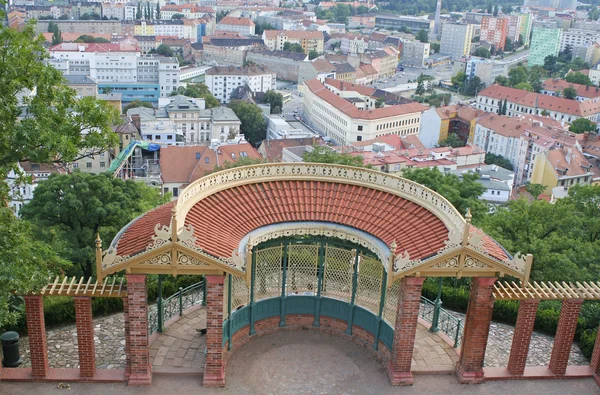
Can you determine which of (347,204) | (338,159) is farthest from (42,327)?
(338,159)

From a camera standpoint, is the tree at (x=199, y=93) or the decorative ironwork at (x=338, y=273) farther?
the tree at (x=199, y=93)

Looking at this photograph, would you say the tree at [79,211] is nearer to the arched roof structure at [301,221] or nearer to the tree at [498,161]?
the arched roof structure at [301,221]

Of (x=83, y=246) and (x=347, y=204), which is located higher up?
(x=347, y=204)

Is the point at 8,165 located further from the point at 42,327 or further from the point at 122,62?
the point at 122,62

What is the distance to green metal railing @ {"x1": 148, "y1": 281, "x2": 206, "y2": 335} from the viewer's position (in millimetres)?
24594

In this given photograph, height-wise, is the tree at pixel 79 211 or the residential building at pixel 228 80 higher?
the tree at pixel 79 211

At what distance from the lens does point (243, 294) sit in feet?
81.2

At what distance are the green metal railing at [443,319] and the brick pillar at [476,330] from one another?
1857mm

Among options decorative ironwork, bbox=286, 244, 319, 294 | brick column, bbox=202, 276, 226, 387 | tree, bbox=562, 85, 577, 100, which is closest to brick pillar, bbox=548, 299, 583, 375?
decorative ironwork, bbox=286, 244, 319, 294

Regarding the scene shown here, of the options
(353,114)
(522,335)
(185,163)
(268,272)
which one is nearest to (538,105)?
(353,114)

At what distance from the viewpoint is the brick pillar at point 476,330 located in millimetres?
21656

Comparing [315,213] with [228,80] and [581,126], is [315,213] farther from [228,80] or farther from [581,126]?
[228,80]

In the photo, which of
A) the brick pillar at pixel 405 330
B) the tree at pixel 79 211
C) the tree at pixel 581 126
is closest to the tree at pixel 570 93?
the tree at pixel 581 126

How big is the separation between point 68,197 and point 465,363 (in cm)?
2055
